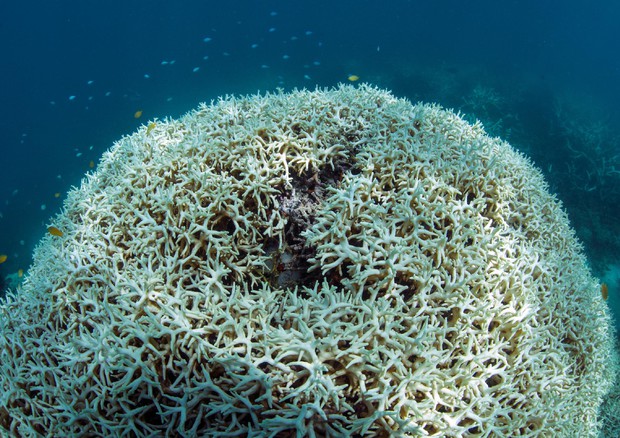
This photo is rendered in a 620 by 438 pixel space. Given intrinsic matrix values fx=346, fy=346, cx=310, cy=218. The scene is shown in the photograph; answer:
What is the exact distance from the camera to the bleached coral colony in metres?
2.24

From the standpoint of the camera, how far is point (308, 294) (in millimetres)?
2986

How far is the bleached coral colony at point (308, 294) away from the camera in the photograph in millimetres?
2244

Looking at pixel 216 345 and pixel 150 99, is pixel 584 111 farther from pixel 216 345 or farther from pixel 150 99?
pixel 150 99

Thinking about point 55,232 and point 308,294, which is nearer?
point 308,294

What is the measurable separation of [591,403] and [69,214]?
5665 mm

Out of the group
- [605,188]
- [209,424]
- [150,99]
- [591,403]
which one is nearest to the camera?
[209,424]

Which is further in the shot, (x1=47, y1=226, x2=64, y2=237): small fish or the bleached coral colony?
(x1=47, y1=226, x2=64, y2=237): small fish

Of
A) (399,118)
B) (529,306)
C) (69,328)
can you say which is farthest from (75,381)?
(399,118)

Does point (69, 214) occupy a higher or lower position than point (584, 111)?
lower

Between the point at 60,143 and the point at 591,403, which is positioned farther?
the point at 60,143

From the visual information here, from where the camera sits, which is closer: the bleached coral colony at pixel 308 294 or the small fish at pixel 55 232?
the bleached coral colony at pixel 308 294

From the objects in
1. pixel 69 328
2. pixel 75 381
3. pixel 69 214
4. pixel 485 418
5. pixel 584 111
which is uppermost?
pixel 584 111

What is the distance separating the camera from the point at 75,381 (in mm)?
2445

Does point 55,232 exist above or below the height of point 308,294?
below
